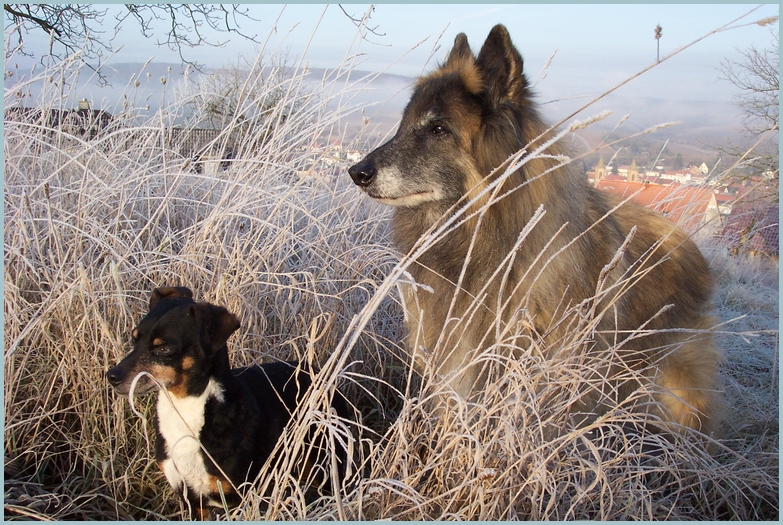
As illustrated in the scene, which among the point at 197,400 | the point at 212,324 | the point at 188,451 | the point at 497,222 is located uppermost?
the point at 497,222

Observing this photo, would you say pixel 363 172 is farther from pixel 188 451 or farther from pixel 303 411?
pixel 188 451

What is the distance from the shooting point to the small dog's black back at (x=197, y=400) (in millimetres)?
2086

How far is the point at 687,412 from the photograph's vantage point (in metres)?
2.86

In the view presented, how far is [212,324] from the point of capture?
7.14 feet

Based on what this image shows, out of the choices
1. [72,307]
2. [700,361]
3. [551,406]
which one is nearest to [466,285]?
[551,406]

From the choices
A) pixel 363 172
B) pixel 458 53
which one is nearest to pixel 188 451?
pixel 363 172

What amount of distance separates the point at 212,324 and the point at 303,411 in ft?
1.91

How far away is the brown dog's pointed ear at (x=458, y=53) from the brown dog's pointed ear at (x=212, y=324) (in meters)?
1.74

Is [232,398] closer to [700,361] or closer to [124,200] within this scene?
[124,200]

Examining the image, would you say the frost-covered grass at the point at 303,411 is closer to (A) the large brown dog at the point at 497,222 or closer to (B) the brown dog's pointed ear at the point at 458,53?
(A) the large brown dog at the point at 497,222

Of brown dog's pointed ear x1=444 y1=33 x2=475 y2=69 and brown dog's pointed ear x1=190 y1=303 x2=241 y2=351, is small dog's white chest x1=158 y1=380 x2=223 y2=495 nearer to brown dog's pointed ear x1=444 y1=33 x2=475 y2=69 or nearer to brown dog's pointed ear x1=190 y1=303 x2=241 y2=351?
brown dog's pointed ear x1=190 y1=303 x2=241 y2=351

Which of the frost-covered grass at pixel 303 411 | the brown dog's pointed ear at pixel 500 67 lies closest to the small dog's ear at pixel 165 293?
the frost-covered grass at pixel 303 411

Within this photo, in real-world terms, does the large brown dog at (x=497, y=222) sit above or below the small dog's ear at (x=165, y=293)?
above

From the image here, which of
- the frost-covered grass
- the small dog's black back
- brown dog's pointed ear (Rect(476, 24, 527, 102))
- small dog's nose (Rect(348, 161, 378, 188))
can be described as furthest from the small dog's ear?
brown dog's pointed ear (Rect(476, 24, 527, 102))
